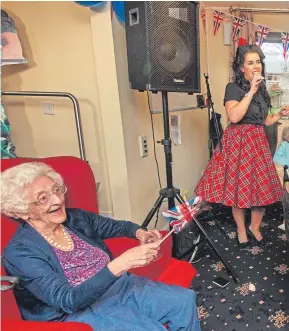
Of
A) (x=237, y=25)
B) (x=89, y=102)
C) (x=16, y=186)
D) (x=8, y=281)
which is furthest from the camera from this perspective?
(x=237, y=25)

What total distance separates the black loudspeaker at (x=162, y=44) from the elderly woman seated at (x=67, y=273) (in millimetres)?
745

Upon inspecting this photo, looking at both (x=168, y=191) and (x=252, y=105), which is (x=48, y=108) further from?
(x=252, y=105)

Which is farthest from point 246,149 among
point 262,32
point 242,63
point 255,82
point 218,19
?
point 262,32

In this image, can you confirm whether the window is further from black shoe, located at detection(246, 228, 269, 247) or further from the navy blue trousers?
the navy blue trousers

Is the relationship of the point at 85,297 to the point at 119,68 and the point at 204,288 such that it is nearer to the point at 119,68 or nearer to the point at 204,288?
the point at 204,288

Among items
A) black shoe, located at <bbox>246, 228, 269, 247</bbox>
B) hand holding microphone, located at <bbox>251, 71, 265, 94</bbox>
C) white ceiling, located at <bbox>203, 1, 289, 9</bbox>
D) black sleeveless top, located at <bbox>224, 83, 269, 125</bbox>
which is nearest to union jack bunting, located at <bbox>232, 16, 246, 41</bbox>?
white ceiling, located at <bbox>203, 1, 289, 9</bbox>

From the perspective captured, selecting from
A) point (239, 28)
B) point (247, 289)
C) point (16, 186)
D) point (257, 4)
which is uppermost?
point (257, 4)

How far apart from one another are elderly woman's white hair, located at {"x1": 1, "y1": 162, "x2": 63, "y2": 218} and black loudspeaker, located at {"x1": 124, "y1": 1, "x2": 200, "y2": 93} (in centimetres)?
75

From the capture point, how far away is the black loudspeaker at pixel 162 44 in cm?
150

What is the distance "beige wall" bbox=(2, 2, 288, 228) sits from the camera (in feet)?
6.17

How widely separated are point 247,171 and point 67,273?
4.55 feet

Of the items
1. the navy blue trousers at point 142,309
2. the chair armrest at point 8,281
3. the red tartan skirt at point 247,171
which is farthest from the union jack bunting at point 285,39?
the chair armrest at point 8,281

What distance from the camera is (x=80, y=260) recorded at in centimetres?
115

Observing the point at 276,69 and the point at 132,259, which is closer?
the point at 132,259
